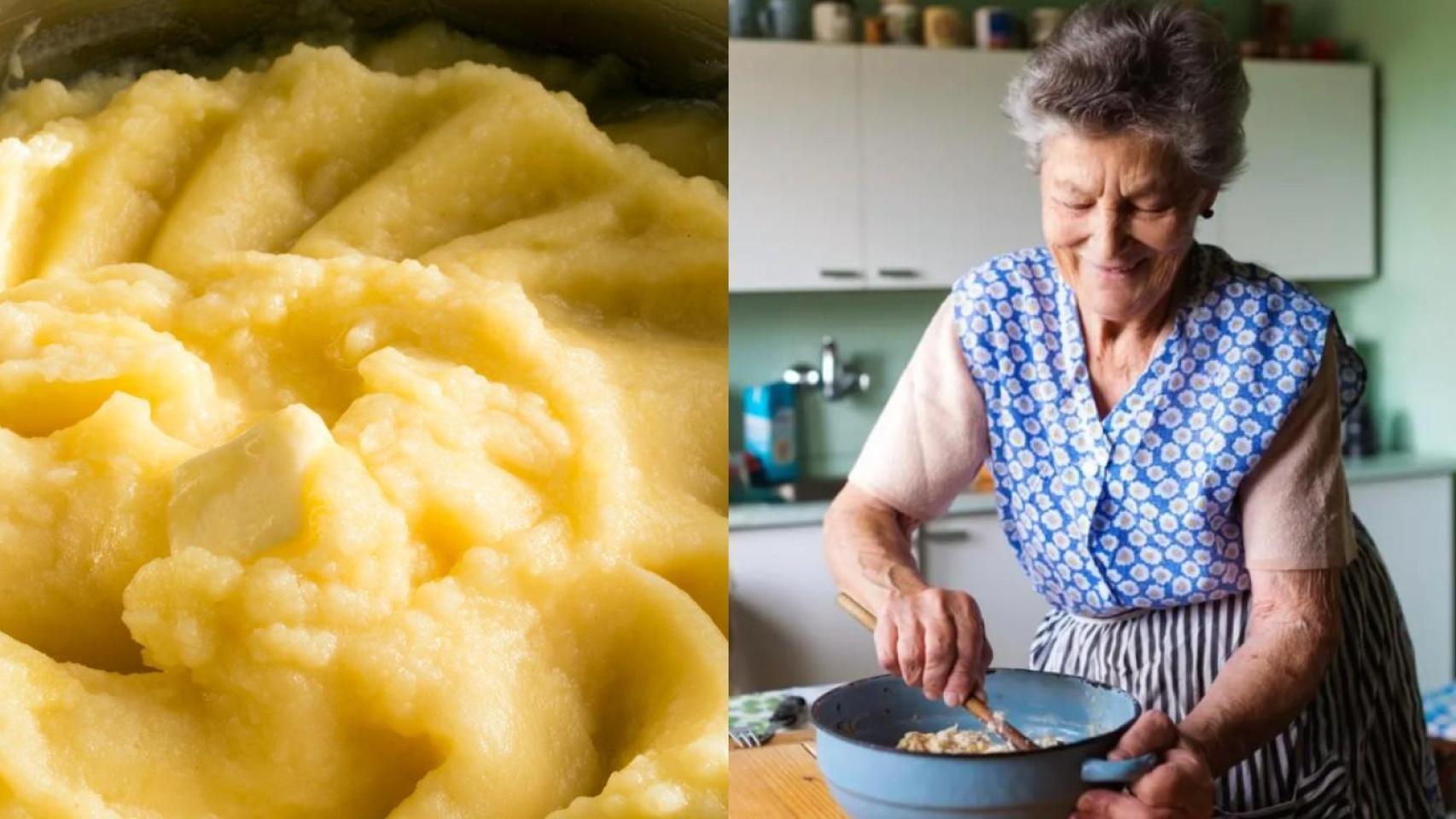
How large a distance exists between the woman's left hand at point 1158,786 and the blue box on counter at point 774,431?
2.26m

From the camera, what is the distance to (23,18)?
1.11ft

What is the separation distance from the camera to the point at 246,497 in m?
0.30

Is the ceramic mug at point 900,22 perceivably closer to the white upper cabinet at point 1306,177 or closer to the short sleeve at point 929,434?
the white upper cabinet at point 1306,177

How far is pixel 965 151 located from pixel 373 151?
2.94 metres

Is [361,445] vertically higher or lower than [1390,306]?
higher

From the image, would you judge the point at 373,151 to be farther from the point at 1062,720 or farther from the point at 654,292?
the point at 1062,720

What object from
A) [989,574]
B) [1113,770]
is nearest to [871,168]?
[989,574]

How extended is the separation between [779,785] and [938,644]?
220 millimetres

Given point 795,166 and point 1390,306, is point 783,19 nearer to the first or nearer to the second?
point 795,166

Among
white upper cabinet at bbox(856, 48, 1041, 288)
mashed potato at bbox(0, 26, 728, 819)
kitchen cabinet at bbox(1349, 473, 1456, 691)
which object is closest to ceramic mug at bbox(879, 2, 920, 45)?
white upper cabinet at bbox(856, 48, 1041, 288)

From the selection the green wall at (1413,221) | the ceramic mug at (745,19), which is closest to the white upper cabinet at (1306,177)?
the green wall at (1413,221)

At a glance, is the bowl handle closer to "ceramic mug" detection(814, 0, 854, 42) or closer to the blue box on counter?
the blue box on counter

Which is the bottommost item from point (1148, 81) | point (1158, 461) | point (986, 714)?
point (986, 714)

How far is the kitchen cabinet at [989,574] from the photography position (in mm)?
2904
